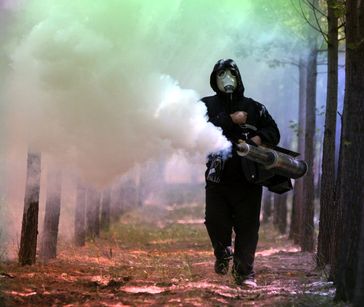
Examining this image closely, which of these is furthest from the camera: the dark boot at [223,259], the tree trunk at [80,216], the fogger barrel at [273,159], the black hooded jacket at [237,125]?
the tree trunk at [80,216]

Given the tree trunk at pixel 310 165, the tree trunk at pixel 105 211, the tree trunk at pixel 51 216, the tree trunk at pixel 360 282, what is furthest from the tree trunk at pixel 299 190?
the tree trunk at pixel 360 282

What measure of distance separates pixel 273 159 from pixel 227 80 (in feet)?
4.09

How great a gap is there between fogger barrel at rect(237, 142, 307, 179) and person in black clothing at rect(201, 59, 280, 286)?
1.07ft

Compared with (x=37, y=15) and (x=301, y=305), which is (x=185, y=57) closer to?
(x=37, y=15)

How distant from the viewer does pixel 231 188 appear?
7.35 m

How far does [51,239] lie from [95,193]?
5.66 meters

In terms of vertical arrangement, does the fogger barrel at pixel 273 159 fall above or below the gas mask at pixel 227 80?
below

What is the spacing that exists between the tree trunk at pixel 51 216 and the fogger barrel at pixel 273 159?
493 cm

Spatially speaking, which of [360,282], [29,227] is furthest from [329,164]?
[29,227]

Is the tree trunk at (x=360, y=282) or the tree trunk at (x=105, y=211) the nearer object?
the tree trunk at (x=360, y=282)

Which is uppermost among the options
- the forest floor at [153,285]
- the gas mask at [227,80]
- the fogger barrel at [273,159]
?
the gas mask at [227,80]

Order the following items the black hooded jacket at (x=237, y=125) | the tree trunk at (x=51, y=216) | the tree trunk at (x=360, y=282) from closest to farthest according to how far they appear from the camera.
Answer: the tree trunk at (x=360, y=282) → the black hooded jacket at (x=237, y=125) → the tree trunk at (x=51, y=216)

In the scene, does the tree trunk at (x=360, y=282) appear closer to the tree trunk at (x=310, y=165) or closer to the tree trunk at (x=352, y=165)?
the tree trunk at (x=352, y=165)

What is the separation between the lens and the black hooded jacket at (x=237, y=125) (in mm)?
7137
